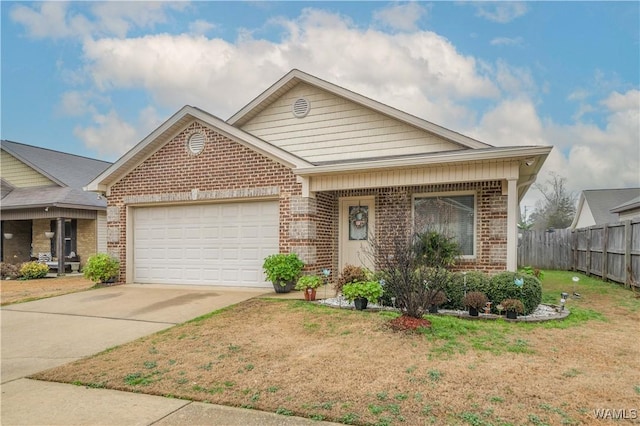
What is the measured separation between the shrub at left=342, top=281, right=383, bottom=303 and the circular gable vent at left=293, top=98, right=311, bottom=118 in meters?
6.64

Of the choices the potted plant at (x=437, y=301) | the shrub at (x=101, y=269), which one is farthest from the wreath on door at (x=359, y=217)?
the shrub at (x=101, y=269)

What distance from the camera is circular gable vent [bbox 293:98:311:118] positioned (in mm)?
12190

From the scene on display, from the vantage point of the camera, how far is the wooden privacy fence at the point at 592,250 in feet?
36.8

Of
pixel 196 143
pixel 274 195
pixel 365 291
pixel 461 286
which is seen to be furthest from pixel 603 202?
pixel 196 143

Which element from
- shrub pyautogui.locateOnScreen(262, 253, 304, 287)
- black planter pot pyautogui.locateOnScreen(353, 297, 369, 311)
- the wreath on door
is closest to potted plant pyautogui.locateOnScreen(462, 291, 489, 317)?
black planter pot pyautogui.locateOnScreen(353, 297, 369, 311)

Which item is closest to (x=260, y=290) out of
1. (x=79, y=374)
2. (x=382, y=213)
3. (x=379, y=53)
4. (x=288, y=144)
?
(x=382, y=213)

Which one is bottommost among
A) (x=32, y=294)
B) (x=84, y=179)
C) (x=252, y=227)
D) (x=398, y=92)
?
(x=32, y=294)

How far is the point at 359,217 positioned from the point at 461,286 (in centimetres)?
431

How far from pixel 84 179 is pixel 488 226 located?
1868cm

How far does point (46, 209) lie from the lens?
54.6 feet

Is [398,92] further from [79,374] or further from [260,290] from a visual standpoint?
[79,374]

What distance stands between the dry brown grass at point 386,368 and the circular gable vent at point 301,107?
7.25 metres

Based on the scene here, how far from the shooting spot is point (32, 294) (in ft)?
35.9

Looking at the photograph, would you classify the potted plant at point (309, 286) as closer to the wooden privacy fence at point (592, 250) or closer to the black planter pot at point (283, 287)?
the black planter pot at point (283, 287)
